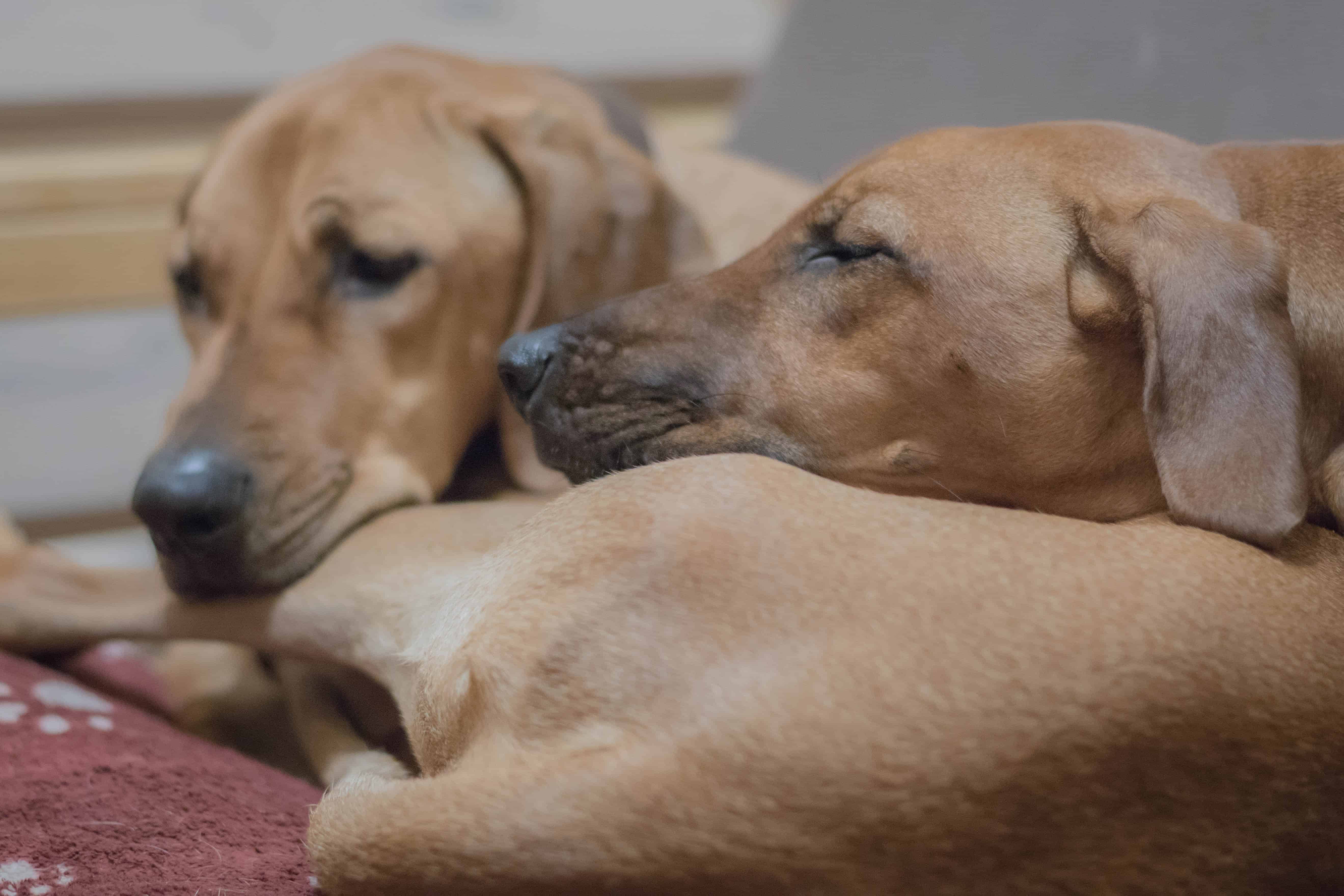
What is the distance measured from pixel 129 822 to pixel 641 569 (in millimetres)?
678

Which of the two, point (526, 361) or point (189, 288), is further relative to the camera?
point (189, 288)

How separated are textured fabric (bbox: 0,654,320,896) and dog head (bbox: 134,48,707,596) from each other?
0.68 feet

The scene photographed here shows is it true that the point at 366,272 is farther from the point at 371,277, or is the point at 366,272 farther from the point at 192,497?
the point at 192,497

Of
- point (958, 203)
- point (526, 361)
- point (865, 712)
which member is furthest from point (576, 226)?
point (865, 712)

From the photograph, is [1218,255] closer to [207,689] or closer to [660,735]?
[660,735]

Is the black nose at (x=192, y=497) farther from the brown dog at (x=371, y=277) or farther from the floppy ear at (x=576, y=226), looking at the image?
the floppy ear at (x=576, y=226)

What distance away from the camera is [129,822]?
3.79ft

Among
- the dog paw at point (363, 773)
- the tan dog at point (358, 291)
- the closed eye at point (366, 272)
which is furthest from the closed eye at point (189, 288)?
the dog paw at point (363, 773)

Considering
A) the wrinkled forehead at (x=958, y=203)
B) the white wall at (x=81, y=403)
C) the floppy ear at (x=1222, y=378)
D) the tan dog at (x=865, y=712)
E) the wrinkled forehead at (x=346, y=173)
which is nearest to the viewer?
the tan dog at (x=865, y=712)

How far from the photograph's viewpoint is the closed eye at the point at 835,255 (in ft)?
3.95

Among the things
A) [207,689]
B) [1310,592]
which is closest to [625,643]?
[1310,592]

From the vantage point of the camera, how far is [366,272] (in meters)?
1.59

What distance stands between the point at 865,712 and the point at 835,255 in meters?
0.63

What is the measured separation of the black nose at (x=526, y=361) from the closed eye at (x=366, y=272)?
330 millimetres
